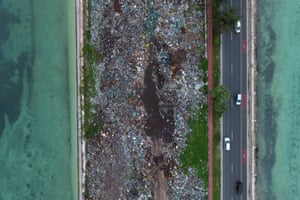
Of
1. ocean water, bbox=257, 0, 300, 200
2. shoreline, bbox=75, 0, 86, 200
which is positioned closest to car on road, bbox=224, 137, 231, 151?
ocean water, bbox=257, 0, 300, 200

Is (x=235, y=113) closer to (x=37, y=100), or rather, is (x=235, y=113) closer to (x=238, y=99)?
(x=238, y=99)

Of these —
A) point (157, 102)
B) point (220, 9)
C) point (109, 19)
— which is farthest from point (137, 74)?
point (220, 9)

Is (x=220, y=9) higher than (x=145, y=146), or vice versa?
(x=220, y=9)

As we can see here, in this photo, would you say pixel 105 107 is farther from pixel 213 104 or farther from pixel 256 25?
pixel 256 25

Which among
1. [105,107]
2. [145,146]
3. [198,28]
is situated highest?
[198,28]

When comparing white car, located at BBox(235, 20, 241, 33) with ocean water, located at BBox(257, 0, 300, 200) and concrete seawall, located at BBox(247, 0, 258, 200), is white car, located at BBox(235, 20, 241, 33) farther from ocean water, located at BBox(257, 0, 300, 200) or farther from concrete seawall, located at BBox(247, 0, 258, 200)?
ocean water, located at BBox(257, 0, 300, 200)

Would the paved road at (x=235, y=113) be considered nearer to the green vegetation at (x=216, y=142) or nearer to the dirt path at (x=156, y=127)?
the green vegetation at (x=216, y=142)

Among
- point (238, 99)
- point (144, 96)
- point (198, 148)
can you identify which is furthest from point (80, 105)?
point (238, 99)
